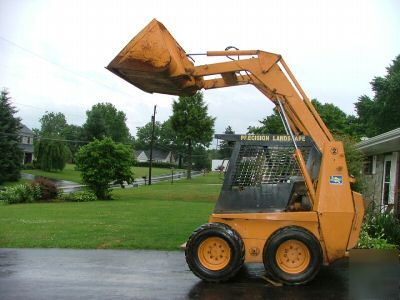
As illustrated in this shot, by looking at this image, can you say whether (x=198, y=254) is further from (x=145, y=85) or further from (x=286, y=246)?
(x=145, y=85)

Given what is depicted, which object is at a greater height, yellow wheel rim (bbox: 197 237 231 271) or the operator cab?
the operator cab

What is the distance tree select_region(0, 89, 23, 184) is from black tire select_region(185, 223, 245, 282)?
45.6 m

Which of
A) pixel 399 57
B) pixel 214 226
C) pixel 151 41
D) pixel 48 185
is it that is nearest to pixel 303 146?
pixel 214 226

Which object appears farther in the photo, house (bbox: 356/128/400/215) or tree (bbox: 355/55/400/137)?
tree (bbox: 355/55/400/137)

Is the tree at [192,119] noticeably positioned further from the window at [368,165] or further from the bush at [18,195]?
the window at [368,165]

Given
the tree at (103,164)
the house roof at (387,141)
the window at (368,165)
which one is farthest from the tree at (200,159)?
the house roof at (387,141)

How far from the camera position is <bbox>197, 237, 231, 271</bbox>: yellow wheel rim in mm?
7762

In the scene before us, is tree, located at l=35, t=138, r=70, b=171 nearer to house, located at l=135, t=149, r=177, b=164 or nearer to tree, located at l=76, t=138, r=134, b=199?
tree, located at l=76, t=138, r=134, b=199

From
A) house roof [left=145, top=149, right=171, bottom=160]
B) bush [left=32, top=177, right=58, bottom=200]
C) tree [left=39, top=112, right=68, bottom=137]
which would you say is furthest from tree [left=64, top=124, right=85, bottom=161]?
bush [left=32, top=177, right=58, bottom=200]

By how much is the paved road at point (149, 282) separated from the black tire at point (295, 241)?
0.53 feet

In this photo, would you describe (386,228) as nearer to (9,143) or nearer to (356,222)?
(356,222)

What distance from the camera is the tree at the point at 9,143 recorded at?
49.6 meters

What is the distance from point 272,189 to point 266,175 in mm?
248

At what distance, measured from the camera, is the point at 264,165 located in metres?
8.01
